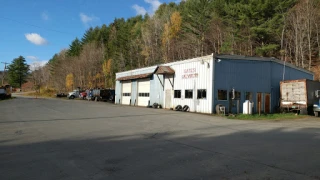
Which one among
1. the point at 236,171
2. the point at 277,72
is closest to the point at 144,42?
the point at 277,72

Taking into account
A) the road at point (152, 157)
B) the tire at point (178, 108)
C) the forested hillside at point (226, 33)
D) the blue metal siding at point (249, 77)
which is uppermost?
the forested hillside at point (226, 33)

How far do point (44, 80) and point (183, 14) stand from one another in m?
94.1

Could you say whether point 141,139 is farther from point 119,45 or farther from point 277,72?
point 119,45

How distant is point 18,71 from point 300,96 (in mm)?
138867

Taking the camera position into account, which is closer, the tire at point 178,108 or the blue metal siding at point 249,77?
the blue metal siding at point 249,77

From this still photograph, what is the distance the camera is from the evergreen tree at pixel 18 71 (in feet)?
441

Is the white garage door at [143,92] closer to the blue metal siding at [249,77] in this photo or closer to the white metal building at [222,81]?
the white metal building at [222,81]

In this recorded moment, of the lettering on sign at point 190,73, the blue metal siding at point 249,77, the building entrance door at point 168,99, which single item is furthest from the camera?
the building entrance door at point 168,99

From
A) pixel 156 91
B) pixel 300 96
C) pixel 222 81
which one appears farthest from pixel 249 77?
pixel 156 91

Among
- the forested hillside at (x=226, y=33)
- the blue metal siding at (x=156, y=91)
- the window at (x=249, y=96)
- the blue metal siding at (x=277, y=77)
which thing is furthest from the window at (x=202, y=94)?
the forested hillside at (x=226, y=33)

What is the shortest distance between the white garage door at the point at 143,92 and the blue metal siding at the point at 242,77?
41.7ft

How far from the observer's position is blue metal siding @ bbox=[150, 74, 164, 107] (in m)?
32.0

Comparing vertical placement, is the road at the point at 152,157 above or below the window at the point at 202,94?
below

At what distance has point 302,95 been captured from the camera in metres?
24.0
